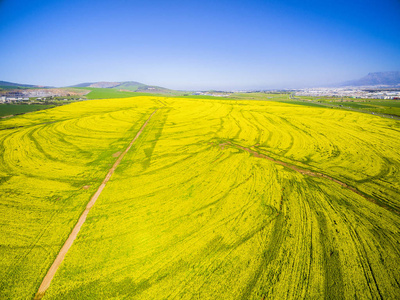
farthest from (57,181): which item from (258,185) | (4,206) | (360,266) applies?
(360,266)

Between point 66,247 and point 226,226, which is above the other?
point 226,226

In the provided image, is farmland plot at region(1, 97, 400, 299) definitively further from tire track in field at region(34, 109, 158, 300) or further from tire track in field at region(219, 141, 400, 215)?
tire track in field at region(34, 109, 158, 300)

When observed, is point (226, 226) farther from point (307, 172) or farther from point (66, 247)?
point (307, 172)

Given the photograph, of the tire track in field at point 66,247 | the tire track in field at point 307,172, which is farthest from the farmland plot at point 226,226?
the tire track in field at point 66,247

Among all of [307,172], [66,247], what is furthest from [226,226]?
[307,172]

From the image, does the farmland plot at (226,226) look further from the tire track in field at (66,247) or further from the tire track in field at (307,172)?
the tire track in field at (66,247)

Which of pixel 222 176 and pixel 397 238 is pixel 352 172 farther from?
pixel 222 176

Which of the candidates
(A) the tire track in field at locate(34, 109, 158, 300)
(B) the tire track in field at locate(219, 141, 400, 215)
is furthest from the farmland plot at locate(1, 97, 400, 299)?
(A) the tire track in field at locate(34, 109, 158, 300)

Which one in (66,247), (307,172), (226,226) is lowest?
(66,247)

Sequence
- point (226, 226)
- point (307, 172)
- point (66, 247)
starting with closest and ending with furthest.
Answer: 1. point (66, 247)
2. point (226, 226)
3. point (307, 172)
